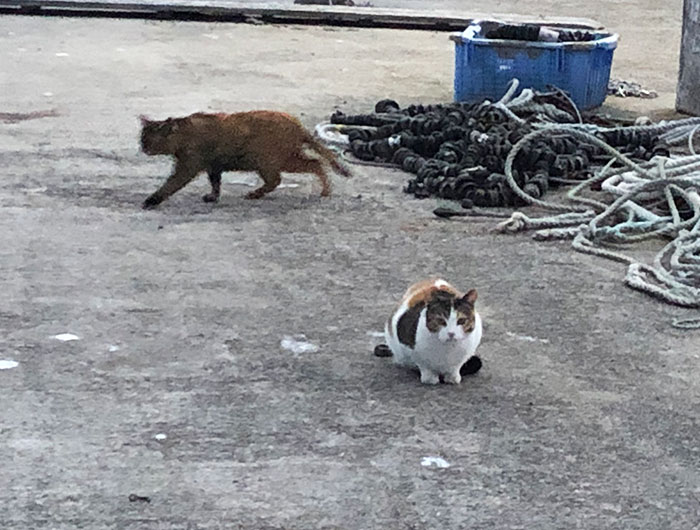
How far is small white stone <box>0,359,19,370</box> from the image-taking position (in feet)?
8.32

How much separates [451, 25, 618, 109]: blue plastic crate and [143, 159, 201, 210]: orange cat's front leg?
196 centimetres

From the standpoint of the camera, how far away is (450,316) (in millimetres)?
2375

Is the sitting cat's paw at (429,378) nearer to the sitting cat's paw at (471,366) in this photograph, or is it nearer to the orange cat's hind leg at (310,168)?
the sitting cat's paw at (471,366)

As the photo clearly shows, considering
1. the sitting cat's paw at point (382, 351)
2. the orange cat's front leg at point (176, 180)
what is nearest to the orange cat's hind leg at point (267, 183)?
the orange cat's front leg at point (176, 180)

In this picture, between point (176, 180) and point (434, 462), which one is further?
point (176, 180)

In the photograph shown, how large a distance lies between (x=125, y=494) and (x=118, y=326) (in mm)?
807

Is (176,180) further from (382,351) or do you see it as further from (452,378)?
(452,378)

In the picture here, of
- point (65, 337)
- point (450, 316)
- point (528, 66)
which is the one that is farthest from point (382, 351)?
point (528, 66)

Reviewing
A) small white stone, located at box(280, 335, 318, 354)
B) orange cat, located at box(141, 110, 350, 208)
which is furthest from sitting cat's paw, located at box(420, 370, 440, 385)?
orange cat, located at box(141, 110, 350, 208)

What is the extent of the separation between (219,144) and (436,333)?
5.09 feet

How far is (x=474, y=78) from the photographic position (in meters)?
5.30

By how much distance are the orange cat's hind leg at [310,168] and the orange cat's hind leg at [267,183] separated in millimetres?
45

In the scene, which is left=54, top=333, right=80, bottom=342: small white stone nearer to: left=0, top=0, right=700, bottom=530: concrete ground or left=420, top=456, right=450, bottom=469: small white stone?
left=0, top=0, right=700, bottom=530: concrete ground

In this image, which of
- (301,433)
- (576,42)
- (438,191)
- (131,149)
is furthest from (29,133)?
(301,433)
